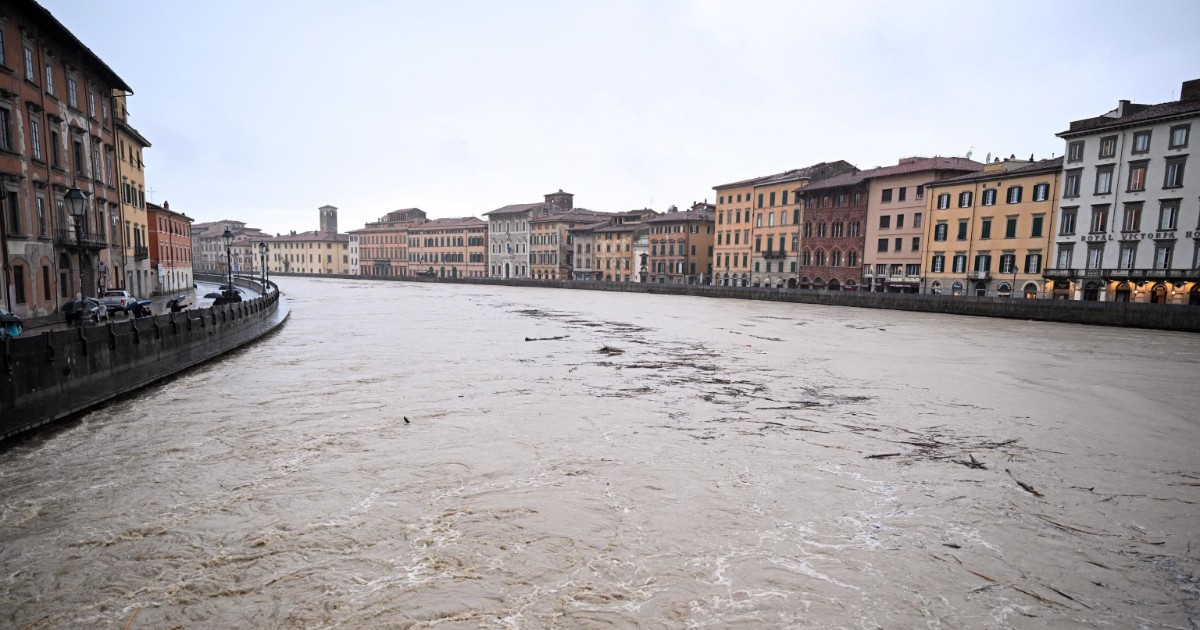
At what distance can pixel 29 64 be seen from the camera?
24.5 meters

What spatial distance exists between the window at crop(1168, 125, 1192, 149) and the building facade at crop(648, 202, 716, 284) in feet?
156

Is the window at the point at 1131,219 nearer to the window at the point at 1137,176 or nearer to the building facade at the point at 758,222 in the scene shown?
the window at the point at 1137,176

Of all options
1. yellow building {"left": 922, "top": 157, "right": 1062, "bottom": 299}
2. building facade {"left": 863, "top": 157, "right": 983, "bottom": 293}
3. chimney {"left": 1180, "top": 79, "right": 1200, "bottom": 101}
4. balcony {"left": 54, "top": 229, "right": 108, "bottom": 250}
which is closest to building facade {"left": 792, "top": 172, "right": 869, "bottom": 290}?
building facade {"left": 863, "top": 157, "right": 983, "bottom": 293}

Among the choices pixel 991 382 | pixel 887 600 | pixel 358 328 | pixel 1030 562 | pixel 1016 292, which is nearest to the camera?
pixel 887 600

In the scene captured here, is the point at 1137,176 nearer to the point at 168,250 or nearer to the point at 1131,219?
the point at 1131,219

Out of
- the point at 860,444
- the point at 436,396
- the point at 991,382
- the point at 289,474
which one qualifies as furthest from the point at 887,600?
the point at 991,382

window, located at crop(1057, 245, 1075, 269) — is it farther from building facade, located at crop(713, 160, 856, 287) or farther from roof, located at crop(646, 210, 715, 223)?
roof, located at crop(646, 210, 715, 223)

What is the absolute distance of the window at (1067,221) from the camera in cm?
4403

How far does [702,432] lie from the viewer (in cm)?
1138

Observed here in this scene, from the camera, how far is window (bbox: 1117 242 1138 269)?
40.8 metres

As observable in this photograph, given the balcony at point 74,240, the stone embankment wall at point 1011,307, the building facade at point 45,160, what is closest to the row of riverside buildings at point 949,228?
the stone embankment wall at point 1011,307

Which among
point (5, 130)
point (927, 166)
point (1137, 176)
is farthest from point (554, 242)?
point (5, 130)

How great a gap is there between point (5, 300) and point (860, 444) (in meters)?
28.0

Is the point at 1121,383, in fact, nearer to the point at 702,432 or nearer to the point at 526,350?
the point at 702,432
